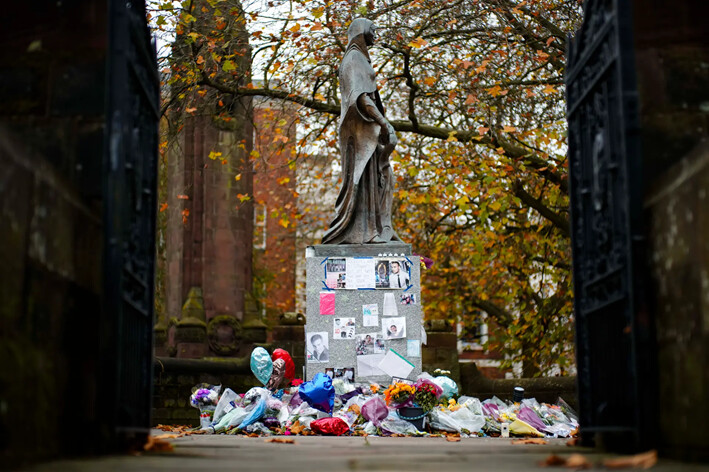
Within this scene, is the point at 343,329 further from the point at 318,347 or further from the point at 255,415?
the point at 255,415

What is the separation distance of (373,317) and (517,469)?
6.95m

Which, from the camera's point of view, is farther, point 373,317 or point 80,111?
point 373,317

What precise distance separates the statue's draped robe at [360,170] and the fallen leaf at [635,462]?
7.22 metres

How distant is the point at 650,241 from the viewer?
4.94m

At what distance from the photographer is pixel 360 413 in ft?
33.2

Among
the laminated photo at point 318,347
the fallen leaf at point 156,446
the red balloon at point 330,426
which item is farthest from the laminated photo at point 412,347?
the fallen leaf at point 156,446

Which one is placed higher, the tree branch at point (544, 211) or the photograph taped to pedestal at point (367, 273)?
the tree branch at point (544, 211)

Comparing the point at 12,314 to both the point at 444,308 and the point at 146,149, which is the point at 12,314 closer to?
the point at 146,149

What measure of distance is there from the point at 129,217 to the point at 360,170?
643 cm

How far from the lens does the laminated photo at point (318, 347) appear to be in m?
11.3

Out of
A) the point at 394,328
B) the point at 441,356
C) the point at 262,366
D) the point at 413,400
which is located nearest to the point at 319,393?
the point at 413,400

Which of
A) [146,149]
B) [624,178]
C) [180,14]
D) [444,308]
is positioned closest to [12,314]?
[146,149]

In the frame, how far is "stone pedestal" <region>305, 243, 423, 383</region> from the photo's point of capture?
11242 mm

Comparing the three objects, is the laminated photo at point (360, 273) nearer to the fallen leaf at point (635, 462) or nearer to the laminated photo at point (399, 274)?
the laminated photo at point (399, 274)
